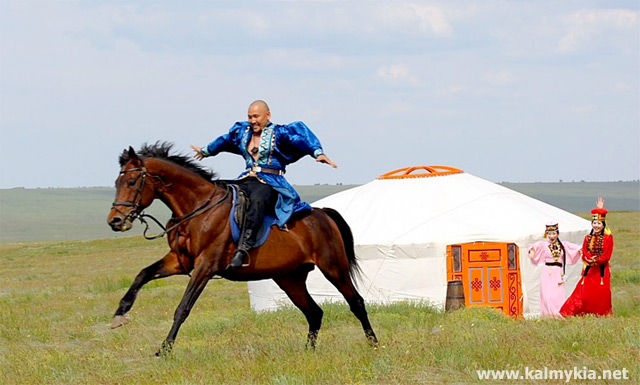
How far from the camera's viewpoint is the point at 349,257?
30.2ft

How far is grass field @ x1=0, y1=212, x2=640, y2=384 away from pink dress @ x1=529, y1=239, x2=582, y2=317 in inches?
60.2

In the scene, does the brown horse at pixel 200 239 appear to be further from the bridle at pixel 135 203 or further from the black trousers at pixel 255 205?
the black trousers at pixel 255 205

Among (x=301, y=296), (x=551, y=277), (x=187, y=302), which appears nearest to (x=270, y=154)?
(x=301, y=296)

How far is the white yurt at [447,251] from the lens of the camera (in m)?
15.0

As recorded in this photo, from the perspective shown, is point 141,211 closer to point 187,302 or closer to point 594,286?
point 187,302

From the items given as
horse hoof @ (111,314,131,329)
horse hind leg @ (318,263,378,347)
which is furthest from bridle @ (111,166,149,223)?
horse hind leg @ (318,263,378,347)

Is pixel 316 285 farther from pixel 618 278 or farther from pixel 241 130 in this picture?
pixel 618 278

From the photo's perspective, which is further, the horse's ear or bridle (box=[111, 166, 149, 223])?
the horse's ear

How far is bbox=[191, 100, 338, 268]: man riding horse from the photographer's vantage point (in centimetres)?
840

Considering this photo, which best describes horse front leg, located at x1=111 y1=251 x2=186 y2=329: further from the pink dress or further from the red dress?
the pink dress

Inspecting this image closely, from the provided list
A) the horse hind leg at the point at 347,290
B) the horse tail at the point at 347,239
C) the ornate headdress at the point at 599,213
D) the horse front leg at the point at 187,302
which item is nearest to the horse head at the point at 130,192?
the horse front leg at the point at 187,302

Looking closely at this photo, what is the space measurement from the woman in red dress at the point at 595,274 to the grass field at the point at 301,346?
1046 millimetres

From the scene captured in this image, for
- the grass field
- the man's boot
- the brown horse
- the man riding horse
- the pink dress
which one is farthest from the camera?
the pink dress

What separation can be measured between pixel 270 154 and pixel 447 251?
285 inches
